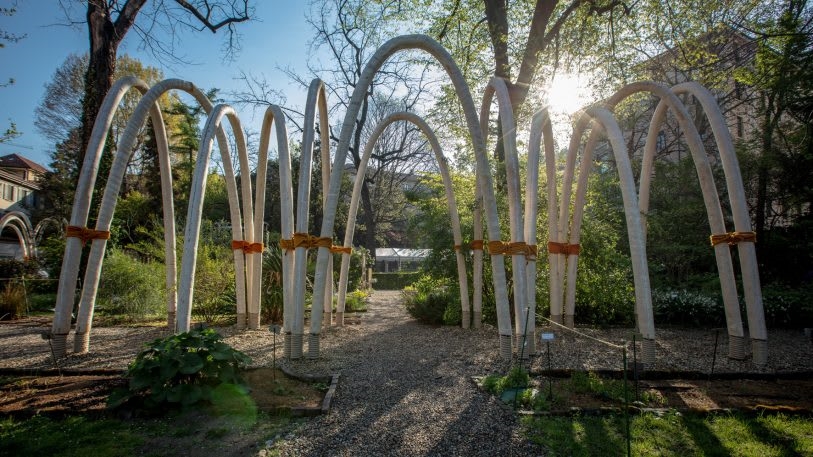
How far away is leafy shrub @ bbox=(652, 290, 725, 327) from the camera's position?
1099cm

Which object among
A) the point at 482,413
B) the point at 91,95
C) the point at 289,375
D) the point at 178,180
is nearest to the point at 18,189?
the point at 178,180

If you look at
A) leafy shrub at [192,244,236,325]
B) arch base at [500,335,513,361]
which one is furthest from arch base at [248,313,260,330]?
arch base at [500,335,513,361]

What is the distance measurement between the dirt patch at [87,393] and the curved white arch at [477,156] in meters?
1.21

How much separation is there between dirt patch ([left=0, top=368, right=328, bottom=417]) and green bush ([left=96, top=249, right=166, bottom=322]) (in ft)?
18.1

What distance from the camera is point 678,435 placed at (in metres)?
3.89

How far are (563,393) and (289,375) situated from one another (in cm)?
318

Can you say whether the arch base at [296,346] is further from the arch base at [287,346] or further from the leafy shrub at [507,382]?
the leafy shrub at [507,382]

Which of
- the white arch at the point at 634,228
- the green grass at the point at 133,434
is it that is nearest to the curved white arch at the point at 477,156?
the white arch at the point at 634,228

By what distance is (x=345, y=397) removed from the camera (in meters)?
4.92

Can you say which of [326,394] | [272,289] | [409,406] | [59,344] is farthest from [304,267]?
[272,289]

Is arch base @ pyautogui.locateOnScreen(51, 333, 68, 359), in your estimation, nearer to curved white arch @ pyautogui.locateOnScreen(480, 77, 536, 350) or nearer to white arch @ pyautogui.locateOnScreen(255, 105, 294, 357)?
white arch @ pyautogui.locateOnScreen(255, 105, 294, 357)

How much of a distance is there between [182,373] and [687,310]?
37.0 feet

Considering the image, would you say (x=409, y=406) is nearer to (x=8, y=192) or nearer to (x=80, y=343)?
(x=80, y=343)

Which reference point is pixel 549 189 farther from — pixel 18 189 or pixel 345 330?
pixel 18 189
